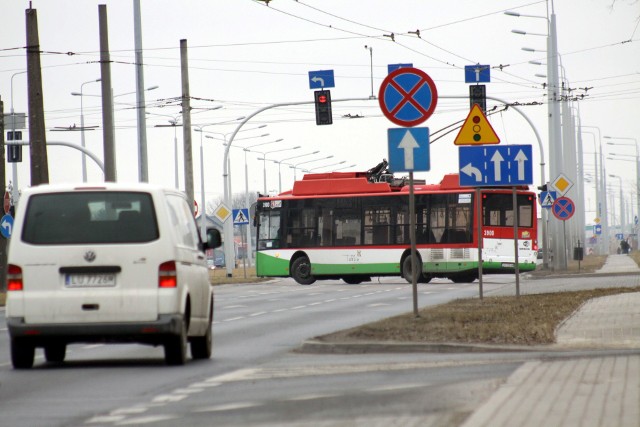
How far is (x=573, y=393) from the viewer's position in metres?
10.2

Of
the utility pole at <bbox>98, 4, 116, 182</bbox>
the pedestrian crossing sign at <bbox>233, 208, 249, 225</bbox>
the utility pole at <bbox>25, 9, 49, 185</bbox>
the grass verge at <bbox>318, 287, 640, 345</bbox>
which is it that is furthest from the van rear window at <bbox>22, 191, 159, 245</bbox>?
the pedestrian crossing sign at <bbox>233, 208, 249, 225</bbox>

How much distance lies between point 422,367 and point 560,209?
32.4 m

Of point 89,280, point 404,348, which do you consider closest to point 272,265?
point 404,348

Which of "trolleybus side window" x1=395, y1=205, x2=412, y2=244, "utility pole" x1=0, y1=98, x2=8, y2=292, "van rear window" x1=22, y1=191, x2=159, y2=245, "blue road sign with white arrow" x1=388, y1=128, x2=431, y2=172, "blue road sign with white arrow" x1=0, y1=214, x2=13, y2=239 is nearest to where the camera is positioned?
"van rear window" x1=22, y1=191, x2=159, y2=245

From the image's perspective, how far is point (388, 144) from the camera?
62.5 feet

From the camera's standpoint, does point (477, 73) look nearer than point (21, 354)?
No

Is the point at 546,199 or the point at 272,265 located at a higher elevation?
the point at 546,199

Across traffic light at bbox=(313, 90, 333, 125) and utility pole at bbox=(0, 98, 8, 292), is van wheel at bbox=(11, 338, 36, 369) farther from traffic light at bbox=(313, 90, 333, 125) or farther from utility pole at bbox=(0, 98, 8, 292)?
traffic light at bbox=(313, 90, 333, 125)

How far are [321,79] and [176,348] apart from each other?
1269 inches

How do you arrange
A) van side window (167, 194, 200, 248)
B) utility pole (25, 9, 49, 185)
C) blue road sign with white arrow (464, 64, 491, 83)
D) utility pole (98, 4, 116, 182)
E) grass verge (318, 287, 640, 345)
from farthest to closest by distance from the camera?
blue road sign with white arrow (464, 64, 491, 83)
utility pole (25, 9, 49, 185)
utility pole (98, 4, 116, 182)
grass verge (318, 287, 640, 345)
van side window (167, 194, 200, 248)

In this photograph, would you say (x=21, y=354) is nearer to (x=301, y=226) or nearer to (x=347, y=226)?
(x=347, y=226)

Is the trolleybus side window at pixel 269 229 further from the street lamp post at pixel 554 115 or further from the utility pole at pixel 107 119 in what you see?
the utility pole at pixel 107 119

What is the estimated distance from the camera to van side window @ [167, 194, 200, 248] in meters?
15.4

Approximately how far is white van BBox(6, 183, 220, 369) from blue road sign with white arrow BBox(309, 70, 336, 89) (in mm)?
31773
